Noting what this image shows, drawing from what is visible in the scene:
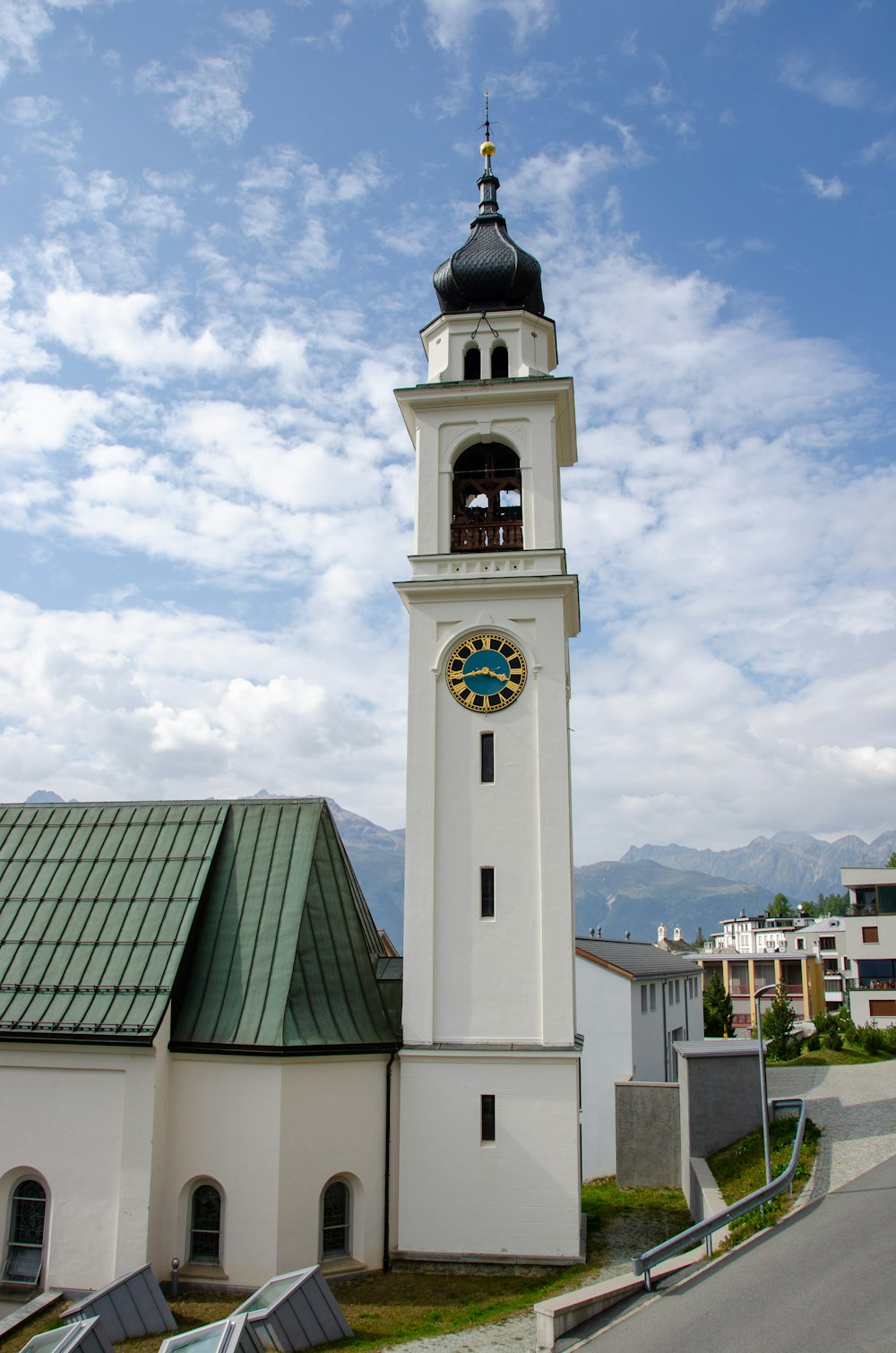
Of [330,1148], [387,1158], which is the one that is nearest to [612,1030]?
[387,1158]

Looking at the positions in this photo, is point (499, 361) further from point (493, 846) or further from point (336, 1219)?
point (336, 1219)

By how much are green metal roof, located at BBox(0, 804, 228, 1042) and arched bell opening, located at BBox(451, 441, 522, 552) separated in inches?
366

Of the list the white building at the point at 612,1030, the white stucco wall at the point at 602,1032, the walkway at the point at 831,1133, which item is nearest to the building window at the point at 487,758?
the walkway at the point at 831,1133

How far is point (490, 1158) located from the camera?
21328 mm

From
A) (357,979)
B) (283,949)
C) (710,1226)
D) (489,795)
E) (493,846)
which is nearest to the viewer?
(710,1226)

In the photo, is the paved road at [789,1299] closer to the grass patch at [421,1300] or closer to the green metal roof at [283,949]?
the grass patch at [421,1300]

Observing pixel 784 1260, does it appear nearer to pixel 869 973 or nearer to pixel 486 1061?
pixel 486 1061

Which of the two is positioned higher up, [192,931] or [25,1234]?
[192,931]

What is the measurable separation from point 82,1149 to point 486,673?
13.3m

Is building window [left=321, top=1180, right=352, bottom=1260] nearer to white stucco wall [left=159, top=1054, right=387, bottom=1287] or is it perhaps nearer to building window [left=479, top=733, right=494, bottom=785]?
white stucco wall [left=159, top=1054, right=387, bottom=1287]

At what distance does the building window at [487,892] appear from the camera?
2280 centimetres

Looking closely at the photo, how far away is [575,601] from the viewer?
982 inches

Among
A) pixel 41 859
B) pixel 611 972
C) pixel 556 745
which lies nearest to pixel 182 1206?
pixel 41 859

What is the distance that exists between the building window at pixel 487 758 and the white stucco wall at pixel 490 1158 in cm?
616
